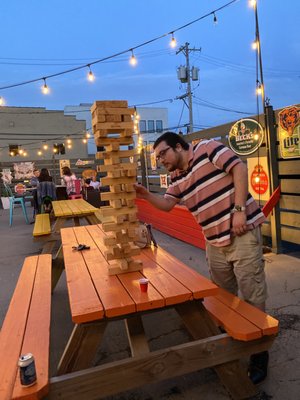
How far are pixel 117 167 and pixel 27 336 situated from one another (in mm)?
1176

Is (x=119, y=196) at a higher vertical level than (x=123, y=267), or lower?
higher

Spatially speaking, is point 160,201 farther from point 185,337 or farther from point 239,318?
point 185,337

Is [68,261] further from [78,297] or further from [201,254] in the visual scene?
[201,254]

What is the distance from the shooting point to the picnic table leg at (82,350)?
2.09 meters

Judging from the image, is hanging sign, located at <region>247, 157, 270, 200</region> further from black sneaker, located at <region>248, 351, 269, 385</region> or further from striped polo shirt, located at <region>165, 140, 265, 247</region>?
black sneaker, located at <region>248, 351, 269, 385</region>

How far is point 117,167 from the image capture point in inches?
92.5

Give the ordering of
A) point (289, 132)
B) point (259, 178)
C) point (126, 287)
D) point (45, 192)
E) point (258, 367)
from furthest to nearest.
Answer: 1. point (45, 192)
2. point (259, 178)
3. point (289, 132)
4. point (258, 367)
5. point (126, 287)

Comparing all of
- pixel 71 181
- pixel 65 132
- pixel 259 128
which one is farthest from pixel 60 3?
pixel 259 128

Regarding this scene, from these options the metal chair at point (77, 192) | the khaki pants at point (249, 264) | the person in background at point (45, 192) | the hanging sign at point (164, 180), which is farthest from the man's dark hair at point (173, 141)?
the metal chair at point (77, 192)

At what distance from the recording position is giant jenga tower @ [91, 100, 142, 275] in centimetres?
229

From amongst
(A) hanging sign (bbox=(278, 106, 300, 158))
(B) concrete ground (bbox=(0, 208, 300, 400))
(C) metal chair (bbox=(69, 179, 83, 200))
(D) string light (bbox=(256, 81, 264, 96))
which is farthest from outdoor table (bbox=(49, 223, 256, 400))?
(C) metal chair (bbox=(69, 179, 83, 200))

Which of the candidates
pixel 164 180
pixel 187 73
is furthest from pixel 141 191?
pixel 187 73

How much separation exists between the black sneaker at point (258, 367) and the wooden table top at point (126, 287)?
70 centimetres

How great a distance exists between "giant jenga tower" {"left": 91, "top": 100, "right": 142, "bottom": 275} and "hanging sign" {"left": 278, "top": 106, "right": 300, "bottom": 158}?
3378 mm
